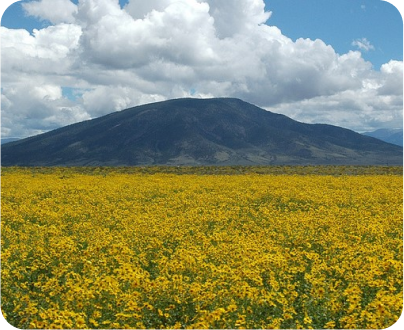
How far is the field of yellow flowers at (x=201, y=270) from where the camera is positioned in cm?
821

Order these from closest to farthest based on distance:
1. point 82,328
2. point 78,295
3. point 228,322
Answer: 1. point 82,328
2. point 228,322
3. point 78,295

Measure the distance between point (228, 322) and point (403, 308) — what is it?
3117mm

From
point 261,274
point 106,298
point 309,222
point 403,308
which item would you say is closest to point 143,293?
point 106,298

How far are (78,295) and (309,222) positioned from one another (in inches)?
436

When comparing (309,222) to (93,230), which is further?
(309,222)

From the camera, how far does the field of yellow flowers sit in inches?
323

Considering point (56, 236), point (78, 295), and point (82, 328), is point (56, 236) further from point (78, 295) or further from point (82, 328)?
point (82, 328)

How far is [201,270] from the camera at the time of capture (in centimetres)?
1072

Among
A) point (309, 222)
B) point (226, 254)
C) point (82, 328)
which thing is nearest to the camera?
point (82, 328)

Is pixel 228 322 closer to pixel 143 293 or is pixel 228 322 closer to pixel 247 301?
pixel 247 301

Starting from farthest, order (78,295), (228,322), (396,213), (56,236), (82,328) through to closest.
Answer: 1. (396,213)
2. (56,236)
3. (78,295)
4. (228,322)
5. (82,328)

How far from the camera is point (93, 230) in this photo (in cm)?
1586

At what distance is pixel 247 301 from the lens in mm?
8938

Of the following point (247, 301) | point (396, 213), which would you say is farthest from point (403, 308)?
point (396, 213)
